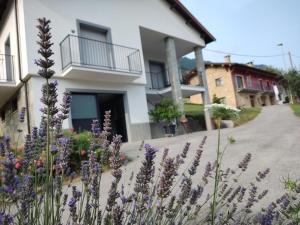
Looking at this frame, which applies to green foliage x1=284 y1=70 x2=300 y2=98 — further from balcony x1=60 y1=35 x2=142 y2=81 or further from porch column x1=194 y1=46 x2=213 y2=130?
balcony x1=60 y1=35 x2=142 y2=81

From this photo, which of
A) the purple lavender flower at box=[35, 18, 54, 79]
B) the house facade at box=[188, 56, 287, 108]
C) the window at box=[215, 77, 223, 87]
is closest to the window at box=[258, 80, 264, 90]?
the house facade at box=[188, 56, 287, 108]

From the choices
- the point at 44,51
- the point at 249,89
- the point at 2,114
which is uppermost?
the point at 249,89

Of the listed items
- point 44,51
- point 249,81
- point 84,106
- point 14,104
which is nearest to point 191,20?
point 84,106

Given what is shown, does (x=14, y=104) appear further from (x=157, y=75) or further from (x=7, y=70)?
(x=157, y=75)

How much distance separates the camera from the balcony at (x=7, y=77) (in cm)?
1171

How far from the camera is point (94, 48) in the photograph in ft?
41.4

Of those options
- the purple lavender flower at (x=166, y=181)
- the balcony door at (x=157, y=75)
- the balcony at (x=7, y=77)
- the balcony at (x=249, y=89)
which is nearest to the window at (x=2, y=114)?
the balcony at (x=7, y=77)

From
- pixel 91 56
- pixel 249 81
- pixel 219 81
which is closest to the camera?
pixel 91 56

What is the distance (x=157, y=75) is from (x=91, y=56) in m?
7.14

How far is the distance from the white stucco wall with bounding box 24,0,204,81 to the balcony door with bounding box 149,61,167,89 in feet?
9.20

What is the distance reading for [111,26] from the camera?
13.6m

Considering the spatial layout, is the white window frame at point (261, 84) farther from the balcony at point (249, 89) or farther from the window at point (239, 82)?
the window at point (239, 82)

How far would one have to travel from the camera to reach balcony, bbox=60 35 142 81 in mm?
11229

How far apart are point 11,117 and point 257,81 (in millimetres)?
32446
